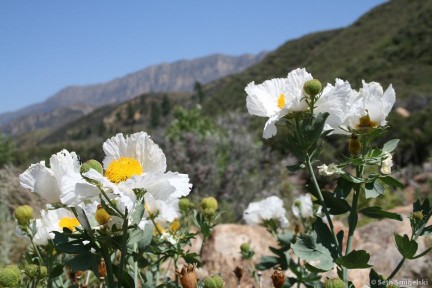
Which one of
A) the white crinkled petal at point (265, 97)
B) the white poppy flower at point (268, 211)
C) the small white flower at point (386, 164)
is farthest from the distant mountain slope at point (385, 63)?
the small white flower at point (386, 164)

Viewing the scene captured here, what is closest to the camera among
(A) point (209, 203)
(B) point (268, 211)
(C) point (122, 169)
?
(C) point (122, 169)

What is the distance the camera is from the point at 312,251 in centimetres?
146

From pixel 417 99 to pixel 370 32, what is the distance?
85.2 ft

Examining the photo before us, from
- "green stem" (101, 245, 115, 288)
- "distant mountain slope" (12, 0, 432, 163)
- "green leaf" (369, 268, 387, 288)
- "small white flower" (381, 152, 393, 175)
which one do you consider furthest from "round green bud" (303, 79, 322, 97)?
"distant mountain slope" (12, 0, 432, 163)

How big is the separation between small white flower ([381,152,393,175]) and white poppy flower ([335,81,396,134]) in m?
0.14

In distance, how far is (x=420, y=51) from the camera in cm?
2588

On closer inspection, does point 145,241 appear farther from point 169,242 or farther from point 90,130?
point 90,130

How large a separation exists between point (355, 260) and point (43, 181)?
3.19ft

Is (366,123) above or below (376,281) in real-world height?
above

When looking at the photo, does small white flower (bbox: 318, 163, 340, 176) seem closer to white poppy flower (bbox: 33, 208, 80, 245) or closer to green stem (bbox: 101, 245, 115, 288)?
green stem (bbox: 101, 245, 115, 288)

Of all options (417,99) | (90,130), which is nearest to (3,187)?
(417,99)

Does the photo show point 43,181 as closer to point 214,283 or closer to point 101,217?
point 101,217

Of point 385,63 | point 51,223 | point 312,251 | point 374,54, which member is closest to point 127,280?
point 51,223

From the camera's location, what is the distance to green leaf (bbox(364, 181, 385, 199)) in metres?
1.47
